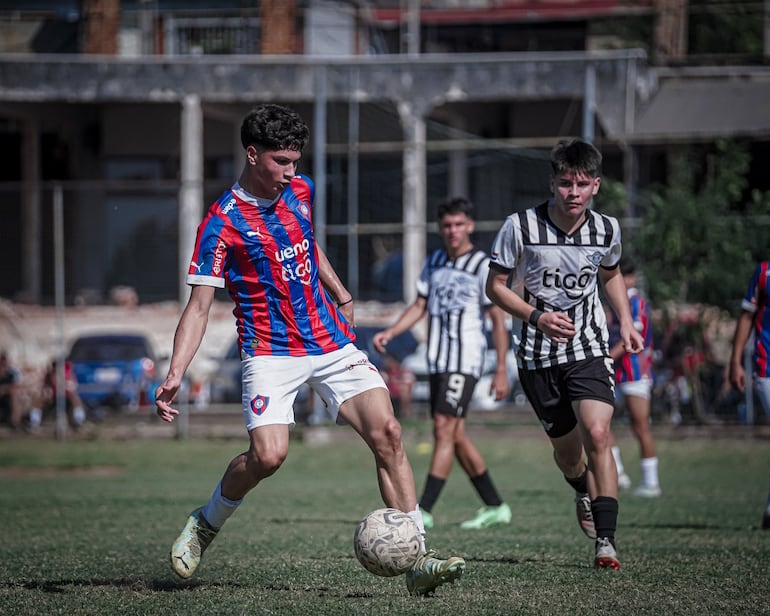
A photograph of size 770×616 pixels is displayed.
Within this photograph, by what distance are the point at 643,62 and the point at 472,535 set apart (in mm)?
18138

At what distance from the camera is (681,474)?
1575 centimetres

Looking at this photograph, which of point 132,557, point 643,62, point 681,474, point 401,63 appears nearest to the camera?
point 132,557

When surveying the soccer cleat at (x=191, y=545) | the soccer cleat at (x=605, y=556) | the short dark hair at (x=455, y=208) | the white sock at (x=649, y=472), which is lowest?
the white sock at (x=649, y=472)

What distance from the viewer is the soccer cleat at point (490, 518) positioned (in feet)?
32.4

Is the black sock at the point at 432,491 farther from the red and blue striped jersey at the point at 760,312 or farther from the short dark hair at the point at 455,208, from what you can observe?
the red and blue striped jersey at the point at 760,312

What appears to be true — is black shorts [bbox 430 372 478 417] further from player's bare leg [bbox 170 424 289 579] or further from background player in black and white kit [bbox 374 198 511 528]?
player's bare leg [bbox 170 424 289 579]

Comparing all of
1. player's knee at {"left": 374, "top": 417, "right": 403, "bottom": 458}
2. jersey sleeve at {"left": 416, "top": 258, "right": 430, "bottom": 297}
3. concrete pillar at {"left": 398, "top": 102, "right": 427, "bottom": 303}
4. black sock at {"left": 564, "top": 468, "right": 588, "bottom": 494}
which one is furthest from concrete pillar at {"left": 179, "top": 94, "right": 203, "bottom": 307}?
player's knee at {"left": 374, "top": 417, "right": 403, "bottom": 458}

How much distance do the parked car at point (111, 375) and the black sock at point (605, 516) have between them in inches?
545

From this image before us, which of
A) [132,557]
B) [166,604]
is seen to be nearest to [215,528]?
[166,604]

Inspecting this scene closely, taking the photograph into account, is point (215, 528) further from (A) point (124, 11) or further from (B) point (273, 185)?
(A) point (124, 11)

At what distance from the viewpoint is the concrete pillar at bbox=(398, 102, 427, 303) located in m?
20.2

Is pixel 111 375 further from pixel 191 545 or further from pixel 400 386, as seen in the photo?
pixel 191 545

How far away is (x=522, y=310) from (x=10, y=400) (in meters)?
14.6

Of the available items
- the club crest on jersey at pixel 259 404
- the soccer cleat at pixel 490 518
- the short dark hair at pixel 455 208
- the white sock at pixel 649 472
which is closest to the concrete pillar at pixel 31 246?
the white sock at pixel 649 472
